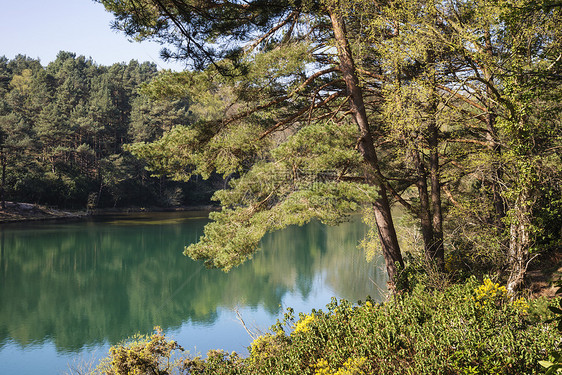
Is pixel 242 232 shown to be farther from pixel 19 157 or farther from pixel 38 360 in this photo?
pixel 19 157

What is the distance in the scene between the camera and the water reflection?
1191 cm

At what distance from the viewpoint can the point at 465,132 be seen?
835 cm

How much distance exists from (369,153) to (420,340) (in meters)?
3.70

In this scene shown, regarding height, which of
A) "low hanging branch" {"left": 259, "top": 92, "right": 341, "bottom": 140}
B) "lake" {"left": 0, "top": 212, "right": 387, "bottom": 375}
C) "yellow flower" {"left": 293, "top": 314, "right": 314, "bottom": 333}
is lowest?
"lake" {"left": 0, "top": 212, "right": 387, "bottom": 375}

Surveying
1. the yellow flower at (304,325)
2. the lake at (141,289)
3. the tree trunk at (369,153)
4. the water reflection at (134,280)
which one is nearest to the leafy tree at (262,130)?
the tree trunk at (369,153)

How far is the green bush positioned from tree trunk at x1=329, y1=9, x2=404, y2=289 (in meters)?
1.61

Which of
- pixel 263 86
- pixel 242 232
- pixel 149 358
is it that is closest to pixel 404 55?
pixel 263 86

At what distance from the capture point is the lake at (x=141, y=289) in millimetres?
10562

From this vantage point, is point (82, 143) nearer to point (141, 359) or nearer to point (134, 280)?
point (134, 280)

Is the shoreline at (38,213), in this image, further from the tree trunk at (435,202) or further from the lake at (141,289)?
the tree trunk at (435,202)

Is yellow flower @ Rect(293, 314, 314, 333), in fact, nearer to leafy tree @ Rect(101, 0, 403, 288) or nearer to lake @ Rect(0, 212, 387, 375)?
leafy tree @ Rect(101, 0, 403, 288)

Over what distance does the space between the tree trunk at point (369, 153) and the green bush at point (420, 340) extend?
1.61 meters

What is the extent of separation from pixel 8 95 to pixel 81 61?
24.8 metres

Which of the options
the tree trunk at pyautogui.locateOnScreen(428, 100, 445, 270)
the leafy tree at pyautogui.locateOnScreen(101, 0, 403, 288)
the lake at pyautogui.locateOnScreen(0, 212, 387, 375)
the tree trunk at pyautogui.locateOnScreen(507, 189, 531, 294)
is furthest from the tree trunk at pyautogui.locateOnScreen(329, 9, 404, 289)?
the tree trunk at pyautogui.locateOnScreen(507, 189, 531, 294)
